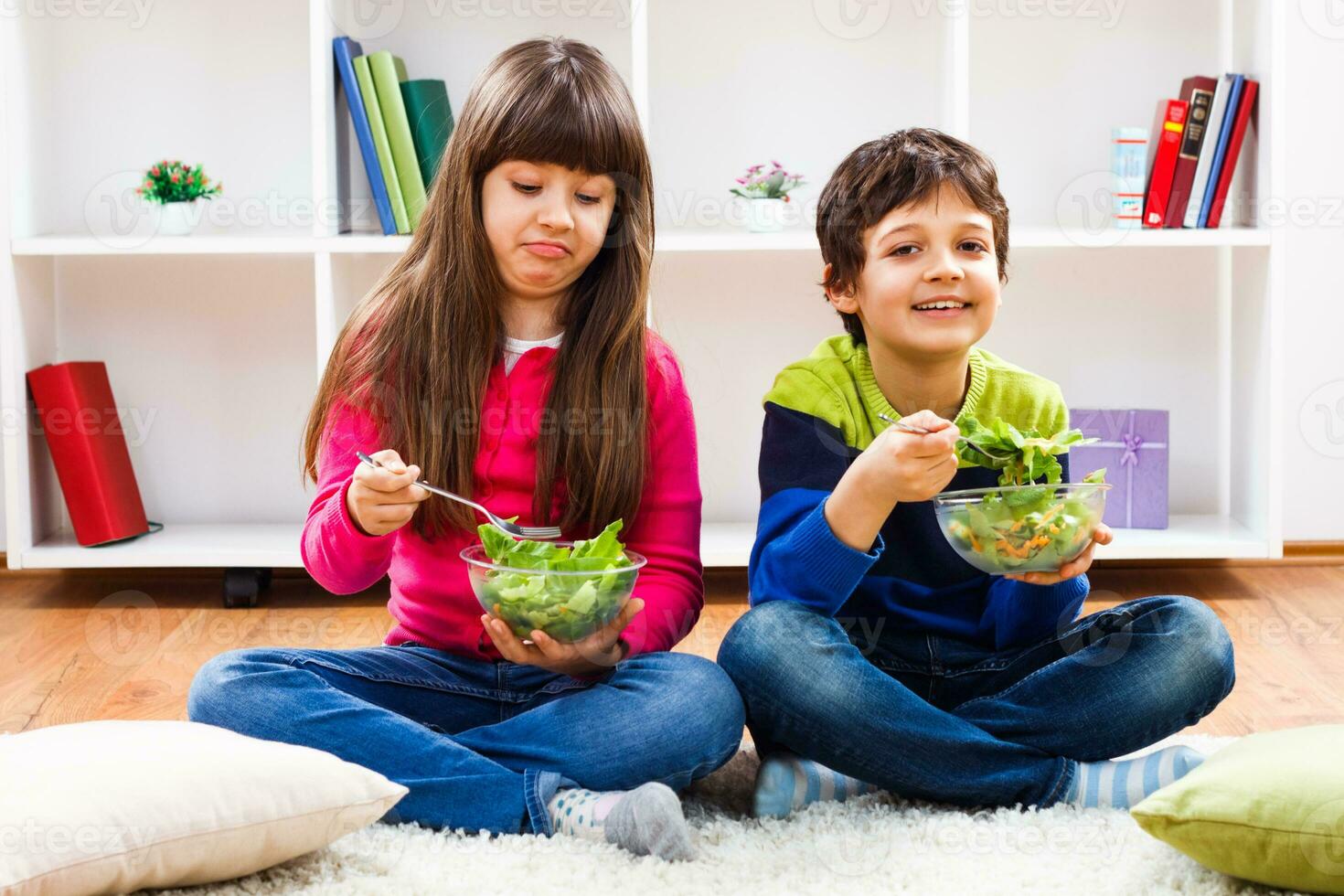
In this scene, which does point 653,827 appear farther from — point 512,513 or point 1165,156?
point 1165,156

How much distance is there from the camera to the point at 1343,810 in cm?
98

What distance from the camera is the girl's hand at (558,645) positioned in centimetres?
116

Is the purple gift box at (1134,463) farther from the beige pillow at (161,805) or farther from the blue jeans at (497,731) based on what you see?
the beige pillow at (161,805)

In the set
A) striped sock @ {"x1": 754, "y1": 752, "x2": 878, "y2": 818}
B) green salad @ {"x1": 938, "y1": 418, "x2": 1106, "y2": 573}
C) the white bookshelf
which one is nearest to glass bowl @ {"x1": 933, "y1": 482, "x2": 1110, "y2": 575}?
green salad @ {"x1": 938, "y1": 418, "x2": 1106, "y2": 573}

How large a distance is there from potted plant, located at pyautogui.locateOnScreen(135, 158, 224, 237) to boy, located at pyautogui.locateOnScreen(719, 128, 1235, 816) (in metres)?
1.16

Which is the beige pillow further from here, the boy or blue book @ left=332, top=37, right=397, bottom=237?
blue book @ left=332, top=37, right=397, bottom=237

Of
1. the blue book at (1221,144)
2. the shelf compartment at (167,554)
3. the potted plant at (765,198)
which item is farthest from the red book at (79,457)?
the blue book at (1221,144)

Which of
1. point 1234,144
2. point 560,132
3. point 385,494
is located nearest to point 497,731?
point 385,494

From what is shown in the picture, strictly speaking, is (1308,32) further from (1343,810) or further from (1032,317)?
(1343,810)

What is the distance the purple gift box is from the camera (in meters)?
2.25

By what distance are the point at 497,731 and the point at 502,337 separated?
0.39 metres

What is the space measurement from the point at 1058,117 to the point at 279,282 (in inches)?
49.9

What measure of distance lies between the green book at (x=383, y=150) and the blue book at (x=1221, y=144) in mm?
1170

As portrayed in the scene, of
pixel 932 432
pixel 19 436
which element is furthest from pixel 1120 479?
pixel 19 436
